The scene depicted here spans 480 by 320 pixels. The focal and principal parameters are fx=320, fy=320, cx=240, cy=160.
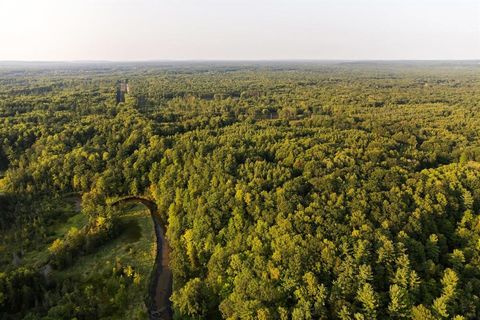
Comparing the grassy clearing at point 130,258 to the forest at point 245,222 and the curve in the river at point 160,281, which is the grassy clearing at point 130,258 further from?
the curve in the river at point 160,281

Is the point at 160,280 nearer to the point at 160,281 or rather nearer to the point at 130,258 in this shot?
the point at 160,281

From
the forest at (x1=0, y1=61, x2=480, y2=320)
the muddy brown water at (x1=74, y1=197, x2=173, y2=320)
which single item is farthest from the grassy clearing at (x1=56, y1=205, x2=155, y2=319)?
the muddy brown water at (x1=74, y1=197, x2=173, y2=320)

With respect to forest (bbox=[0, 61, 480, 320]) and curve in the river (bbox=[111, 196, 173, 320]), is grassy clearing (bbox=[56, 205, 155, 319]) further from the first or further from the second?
curve in the river (bbox=[111, 196, 173, 320])

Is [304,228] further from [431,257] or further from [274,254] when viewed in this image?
[431,257]

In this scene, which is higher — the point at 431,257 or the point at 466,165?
the point at 466,165

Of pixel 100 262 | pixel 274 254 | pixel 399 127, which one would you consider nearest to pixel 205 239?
pixel 274 254

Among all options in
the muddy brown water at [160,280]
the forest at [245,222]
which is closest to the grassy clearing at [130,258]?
the forest at [245,222]

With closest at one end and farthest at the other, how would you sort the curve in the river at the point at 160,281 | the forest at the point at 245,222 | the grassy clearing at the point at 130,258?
the forest at the point at 245,222, the curve in the river at the point at 160,281, the grassy clearing at the point at 130,258
